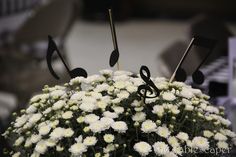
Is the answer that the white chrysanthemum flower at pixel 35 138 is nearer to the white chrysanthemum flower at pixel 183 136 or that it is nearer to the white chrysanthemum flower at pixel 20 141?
the white chrysanthemum flower at pixel 20 141

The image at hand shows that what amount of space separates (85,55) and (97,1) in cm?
219

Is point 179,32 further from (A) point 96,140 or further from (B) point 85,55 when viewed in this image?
(A) point 96,140

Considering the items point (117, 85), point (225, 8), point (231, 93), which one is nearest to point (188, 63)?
point (231, 93)

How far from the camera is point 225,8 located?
6.96 meters

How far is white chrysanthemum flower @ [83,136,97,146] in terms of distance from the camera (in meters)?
0.65

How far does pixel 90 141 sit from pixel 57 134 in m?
0.06

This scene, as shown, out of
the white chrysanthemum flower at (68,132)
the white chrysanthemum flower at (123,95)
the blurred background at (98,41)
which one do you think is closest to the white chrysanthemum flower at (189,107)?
the white chrysanthemum flower at (123,95)

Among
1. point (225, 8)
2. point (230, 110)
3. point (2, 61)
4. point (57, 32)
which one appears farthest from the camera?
point (225, 8)

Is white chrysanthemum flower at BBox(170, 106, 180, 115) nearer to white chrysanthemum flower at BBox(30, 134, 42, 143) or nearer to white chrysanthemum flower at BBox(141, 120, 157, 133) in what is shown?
white chrysanthemum flower at BBox(141, 120, 157, 133)

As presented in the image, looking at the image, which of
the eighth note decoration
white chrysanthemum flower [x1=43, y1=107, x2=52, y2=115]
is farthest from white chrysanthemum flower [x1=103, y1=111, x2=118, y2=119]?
white chrysanthemum flower [x1=43, y1=107, x2=52, y2=115]

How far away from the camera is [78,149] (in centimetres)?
65

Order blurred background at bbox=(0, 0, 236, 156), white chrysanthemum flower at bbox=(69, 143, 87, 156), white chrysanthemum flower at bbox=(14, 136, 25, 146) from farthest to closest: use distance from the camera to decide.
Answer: blurred background at bbox=(0, 0, 236, 156), white chrysanthemum flower at bbox=(14, 136, 25, 146), white chrysanthemum flower at bbox=(69, 143, 87, 156)

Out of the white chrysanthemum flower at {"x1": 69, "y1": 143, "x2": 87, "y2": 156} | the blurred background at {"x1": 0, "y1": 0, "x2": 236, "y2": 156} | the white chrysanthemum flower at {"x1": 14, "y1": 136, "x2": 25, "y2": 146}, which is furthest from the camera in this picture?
the blurred background at {"x1": 0, "y1": 0, "x2": 236, "y2": 156}

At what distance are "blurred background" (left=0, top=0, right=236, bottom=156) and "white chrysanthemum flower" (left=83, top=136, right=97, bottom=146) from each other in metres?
0.34
